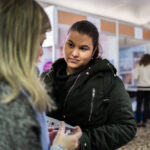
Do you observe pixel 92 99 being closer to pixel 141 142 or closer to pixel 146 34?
pixel 141 142

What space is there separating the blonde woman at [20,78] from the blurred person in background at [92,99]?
13.1 inches

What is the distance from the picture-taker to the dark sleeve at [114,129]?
2.88 feet

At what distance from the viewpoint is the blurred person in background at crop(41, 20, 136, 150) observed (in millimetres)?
891

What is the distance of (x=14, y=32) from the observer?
543 mm

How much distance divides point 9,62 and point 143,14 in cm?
664

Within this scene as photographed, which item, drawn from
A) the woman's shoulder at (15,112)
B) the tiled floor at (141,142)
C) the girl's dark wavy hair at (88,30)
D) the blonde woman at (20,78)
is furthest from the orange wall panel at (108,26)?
the woman's shoulder at (15,112)

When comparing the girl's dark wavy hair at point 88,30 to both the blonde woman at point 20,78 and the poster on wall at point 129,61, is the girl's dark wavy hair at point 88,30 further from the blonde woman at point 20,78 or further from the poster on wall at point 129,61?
the poster on wall at point 129,61

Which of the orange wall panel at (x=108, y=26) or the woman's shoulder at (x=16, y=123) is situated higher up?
the orange wall panel at (x=108, y=26)

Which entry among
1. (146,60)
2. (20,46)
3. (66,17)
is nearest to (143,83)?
(146,60)

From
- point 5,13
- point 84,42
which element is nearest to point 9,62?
point 5,13

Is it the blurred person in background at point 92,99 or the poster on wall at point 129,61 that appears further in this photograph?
the poster on wall at point 129,61

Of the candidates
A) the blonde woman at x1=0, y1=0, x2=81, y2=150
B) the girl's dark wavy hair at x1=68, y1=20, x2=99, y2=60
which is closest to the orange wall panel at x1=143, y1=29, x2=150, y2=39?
the girl's dark wavy hair at x1=68, y1=20, x2=99, y2=60

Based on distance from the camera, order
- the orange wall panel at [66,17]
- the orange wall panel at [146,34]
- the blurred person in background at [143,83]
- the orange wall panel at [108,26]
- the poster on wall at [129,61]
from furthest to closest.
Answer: the poster on wall at [129,61]
the orange wall panel at [146,34]
the blurred person in background at [143,83]
the orange wall panel at [108,26]
the orange wall panel at [66,17]

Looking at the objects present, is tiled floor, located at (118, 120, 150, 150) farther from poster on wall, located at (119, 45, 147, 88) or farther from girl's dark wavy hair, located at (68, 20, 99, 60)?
girl's dark wavy hair, located at (68, 20, 99, 60)
